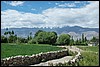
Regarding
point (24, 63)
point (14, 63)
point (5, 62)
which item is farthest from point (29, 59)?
point (5, 62)

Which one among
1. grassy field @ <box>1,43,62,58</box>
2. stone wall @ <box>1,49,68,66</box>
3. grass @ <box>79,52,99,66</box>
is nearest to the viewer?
grass @ <box>79,52,99,66</box>

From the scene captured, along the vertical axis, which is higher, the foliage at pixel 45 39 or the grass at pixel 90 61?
the grass at pixel 90 61

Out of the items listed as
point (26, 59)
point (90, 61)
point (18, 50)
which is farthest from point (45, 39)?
point (90, 61)

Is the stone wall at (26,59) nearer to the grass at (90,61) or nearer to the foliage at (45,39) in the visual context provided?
the grass at (90,61)

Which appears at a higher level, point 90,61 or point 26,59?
point 90,61

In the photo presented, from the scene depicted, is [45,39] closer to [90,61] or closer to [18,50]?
[18,50]

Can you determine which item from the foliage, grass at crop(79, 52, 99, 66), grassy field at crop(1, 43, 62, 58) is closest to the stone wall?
grassy field at crop(1, 43, 62, 58)

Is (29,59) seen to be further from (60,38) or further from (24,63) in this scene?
(60,38)

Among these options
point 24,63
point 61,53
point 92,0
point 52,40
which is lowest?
point 52,40

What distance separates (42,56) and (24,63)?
9.35 ft

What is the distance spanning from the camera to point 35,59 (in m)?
14.7

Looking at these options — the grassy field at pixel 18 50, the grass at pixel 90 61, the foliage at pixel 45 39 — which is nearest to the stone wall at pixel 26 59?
the grassy field at pixel 18 50

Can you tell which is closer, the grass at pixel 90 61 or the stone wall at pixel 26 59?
the grass at pixel 90 61

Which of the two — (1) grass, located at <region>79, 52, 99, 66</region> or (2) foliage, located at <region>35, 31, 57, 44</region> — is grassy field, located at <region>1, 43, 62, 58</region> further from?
(2) foliage, located at <region>35, 31, 57, 44</region>
